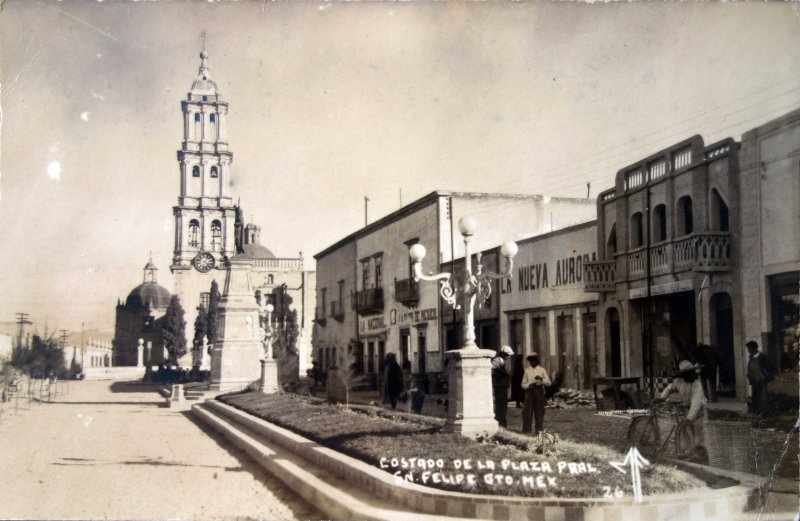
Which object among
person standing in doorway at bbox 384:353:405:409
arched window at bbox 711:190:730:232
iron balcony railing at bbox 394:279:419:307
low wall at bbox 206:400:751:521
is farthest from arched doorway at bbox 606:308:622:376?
iron balcony railing at bbox 394:279:419:307

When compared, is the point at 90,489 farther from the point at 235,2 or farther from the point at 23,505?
the point at 235,2

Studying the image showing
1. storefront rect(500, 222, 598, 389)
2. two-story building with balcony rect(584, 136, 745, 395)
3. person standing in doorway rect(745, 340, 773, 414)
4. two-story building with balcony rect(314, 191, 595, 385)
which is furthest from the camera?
two-story building with balcony rect(314, 191, 595, 385)

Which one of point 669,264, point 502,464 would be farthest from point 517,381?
point 502,464

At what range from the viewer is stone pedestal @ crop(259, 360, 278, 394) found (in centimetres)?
2633

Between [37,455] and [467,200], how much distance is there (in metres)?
15.9

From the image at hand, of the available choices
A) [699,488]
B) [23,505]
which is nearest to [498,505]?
[699,488]

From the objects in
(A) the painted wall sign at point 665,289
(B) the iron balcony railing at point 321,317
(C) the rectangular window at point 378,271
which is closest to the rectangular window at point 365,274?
(C) the rectangular window at point 378,271

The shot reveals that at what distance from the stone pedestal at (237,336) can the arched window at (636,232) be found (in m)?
18.6

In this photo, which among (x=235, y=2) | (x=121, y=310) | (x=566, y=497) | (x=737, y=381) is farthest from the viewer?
(x=121, y=310)

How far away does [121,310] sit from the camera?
220ft

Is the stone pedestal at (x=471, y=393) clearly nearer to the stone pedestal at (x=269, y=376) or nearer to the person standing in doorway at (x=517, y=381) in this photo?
the person standing in doorway at (x=517, y=381)

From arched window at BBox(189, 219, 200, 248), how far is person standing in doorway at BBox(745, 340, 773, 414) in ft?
113

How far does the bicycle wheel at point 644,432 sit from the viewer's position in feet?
31.6

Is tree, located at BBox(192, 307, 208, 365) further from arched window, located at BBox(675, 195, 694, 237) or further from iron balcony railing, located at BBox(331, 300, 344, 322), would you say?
arched window, located at BBox(675, 195, 694, 237)
